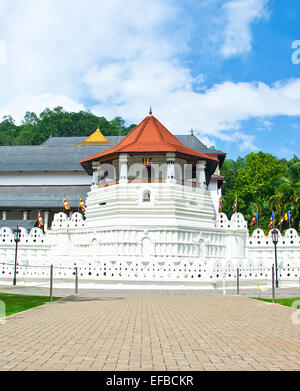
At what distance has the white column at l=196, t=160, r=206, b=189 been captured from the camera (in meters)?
33.3

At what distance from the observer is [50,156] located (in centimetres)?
5597

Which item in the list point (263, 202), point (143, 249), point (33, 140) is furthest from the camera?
point (33, 140)

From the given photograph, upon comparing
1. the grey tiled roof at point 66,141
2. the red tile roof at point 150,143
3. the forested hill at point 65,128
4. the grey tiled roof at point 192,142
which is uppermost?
the forested hill at point 65,128

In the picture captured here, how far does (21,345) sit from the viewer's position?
283 inches

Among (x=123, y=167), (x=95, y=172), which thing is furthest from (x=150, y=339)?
(x=95, y=172)

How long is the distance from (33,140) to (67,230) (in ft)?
238

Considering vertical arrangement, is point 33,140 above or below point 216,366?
above

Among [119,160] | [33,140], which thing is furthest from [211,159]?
[33,140]

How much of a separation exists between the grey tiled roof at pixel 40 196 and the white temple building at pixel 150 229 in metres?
11.4

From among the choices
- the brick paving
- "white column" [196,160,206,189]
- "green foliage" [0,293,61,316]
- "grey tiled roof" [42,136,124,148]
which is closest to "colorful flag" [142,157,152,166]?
"white column" [196,160,206,189]

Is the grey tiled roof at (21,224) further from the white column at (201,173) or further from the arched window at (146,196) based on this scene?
the white column at (201,173)

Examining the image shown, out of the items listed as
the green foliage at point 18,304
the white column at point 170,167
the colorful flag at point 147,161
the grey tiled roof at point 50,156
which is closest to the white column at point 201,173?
the white column at point 170,167

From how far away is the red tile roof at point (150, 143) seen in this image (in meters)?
31.0
